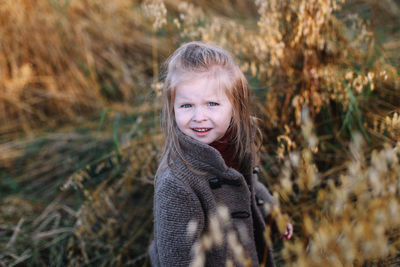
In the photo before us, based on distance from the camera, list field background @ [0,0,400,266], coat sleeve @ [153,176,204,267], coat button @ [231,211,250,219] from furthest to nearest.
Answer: coat button @ [231,211,250,219] → coat sleeve @ [153,176,204,267] → field background @ [0,0,400,266]

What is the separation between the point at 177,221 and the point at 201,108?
14.2 inches

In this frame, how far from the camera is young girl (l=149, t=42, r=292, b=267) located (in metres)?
1.01

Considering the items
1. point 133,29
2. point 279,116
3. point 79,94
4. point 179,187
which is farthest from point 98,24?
point 179,187

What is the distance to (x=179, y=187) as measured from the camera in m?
1.00

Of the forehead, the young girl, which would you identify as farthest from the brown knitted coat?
the forehead

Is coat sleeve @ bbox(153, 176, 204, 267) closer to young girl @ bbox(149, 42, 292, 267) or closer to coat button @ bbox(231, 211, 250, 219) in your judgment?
young girl @ bbox(149, 42, 292, 267)

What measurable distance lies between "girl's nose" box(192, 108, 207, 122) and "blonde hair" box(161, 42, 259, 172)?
107 millimetres

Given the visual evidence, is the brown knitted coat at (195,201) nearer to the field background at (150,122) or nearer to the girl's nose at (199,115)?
the girl's nose at (199,115)

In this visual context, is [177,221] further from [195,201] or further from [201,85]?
[201,85]

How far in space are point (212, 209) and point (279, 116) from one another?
91 centimetres

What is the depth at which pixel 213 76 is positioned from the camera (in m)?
1.05

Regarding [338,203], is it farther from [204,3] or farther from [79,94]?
[204,3]

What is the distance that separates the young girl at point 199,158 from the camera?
101 centimetres

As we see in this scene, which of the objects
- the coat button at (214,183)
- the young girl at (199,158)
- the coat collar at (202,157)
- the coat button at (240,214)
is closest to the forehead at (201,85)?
the young girl at (199,158)
